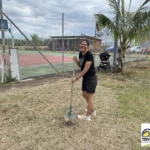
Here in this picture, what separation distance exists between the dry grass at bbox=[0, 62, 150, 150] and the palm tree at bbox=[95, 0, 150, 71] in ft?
14.4

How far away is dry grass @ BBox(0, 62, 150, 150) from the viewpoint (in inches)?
127

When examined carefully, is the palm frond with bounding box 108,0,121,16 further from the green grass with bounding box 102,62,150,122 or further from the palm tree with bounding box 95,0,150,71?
the green grass with bounding box 102,62,150,122

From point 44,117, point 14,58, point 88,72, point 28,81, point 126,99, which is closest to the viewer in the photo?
point 88,72

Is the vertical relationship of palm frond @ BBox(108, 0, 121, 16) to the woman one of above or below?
above

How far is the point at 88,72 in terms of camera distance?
12.5ft

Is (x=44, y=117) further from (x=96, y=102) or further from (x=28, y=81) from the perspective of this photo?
(x=28, y=81)

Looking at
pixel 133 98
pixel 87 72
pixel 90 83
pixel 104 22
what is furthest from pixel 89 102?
pixel 104 22

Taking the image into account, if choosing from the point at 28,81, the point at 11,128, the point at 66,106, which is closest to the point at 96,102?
the point at 66,106

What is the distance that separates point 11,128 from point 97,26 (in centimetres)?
727

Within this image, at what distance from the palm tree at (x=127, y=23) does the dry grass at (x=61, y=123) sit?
14.4 feet

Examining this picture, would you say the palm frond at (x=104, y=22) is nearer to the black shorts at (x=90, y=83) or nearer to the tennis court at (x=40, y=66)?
the tennis court at (x=40, y=66)

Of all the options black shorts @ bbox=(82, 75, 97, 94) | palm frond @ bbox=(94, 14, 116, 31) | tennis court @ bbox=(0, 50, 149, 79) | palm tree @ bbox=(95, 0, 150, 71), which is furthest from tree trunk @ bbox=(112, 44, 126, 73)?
black shorts @ bbox=(82, 75, 97, 94)

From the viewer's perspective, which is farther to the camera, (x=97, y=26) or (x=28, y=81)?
(x=97, y=26)

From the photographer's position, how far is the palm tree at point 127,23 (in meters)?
8.98
